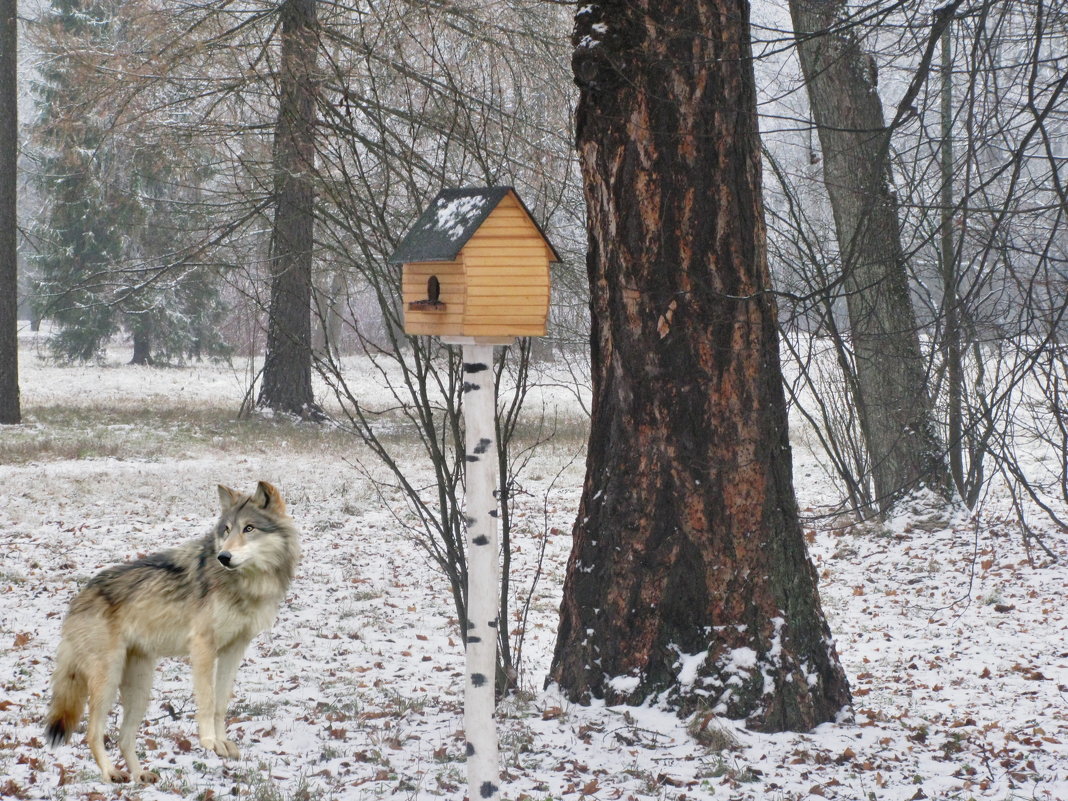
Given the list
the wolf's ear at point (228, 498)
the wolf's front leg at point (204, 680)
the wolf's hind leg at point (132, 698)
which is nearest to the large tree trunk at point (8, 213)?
the wolf's hind leg at point (132, 698)

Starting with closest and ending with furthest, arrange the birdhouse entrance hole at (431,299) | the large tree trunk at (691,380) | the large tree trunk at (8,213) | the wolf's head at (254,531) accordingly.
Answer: the wolf's head at (254,531) → the birdhouse entrance hole at (431,299) → the large tree trunk at (691,380) → the large tree trunk at (8,213)

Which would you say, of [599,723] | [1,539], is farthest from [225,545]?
[1,539]

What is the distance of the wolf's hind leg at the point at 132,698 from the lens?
3.30 metres

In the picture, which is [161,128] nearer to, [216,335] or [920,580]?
[920,580]

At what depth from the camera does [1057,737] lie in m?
5.19

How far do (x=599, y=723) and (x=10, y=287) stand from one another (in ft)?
47.9

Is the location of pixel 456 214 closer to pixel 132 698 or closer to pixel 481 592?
pixel 481 592

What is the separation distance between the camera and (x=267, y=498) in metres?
3.09

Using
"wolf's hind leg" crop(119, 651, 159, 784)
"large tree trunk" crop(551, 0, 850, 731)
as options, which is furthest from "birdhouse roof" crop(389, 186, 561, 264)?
"wolf's hind leg" crop(119, 651, 159, 784)

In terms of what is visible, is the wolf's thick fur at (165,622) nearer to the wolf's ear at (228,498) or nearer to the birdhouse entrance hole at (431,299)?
the wolf's ear at (228,498)

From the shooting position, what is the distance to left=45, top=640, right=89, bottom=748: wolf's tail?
10.4 ft

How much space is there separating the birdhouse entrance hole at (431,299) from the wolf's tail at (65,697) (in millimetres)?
1615

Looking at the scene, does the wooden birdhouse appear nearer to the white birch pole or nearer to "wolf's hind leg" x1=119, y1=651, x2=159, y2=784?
the white birch pole

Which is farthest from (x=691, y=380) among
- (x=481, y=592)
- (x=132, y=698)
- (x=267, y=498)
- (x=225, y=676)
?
(x=132, y=698)
